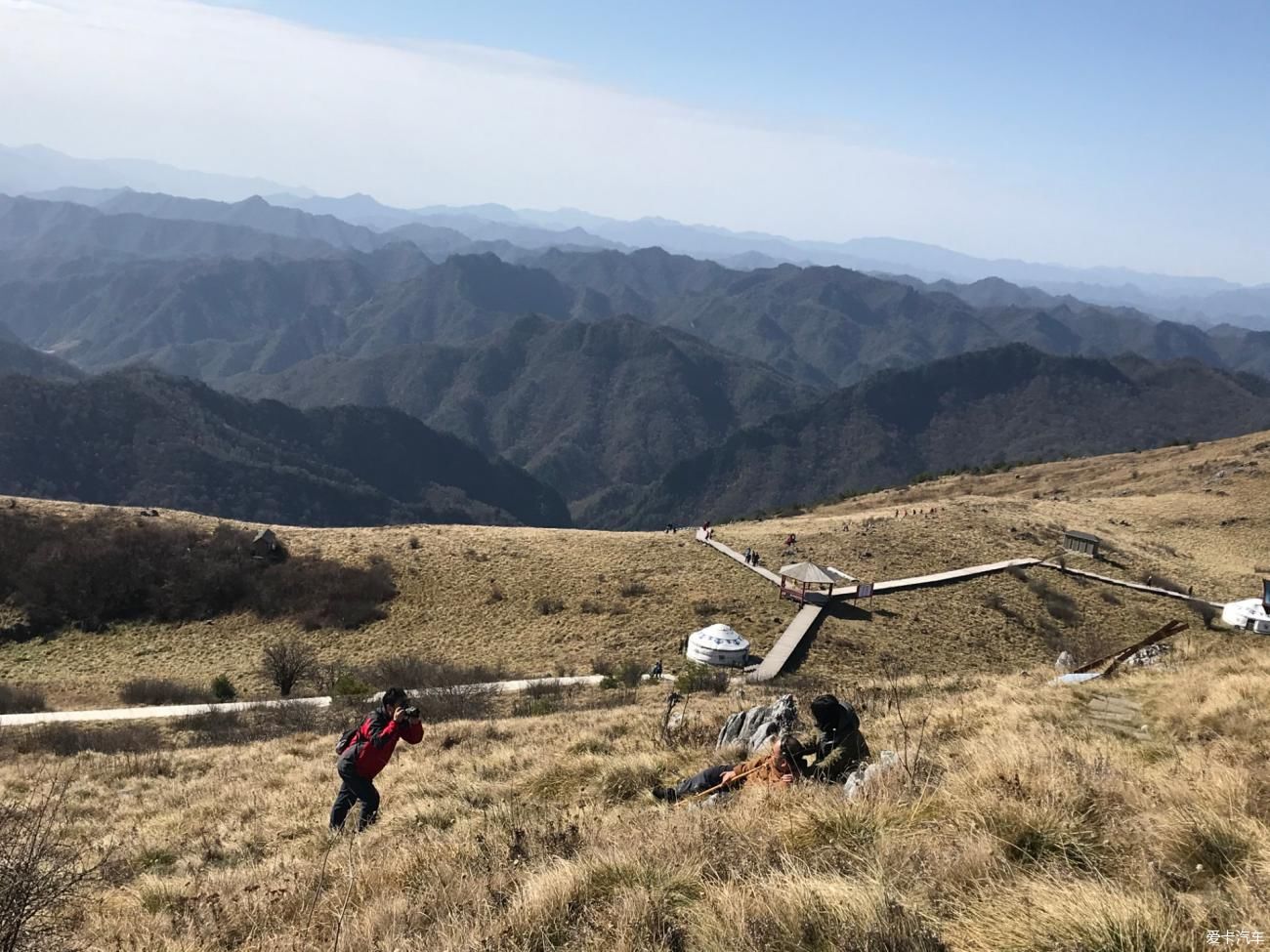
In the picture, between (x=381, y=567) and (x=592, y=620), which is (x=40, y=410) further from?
(x=592, y=620)

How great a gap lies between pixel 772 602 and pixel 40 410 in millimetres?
164724

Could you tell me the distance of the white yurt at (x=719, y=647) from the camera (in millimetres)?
23562

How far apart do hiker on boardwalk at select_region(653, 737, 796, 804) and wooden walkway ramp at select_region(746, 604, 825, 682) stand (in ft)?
48.2

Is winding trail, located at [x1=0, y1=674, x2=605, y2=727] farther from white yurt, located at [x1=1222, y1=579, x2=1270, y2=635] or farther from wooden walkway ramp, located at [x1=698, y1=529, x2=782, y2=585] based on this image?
white yurt, located at [x1=1222, y1=579, x2=1270, y2=635]

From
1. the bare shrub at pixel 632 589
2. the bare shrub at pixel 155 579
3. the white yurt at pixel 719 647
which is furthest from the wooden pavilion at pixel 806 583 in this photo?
the bare shrub at pixel 155 579

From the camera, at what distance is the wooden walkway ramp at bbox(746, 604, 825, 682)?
74.9 ft

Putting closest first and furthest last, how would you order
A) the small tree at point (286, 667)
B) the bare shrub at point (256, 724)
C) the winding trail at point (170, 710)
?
the bare shrub at point (256, 724) → the winding trail at point (170, 710) → the small tree at point (286, 667)

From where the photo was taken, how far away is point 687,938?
374 centimetres

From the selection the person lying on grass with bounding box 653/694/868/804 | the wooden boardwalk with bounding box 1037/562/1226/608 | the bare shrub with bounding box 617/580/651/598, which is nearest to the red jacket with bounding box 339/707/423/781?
the person lying on grass with bounding box 653/694/868/804

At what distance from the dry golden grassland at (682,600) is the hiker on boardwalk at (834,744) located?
54.2 ft

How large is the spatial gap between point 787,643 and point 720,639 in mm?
3035

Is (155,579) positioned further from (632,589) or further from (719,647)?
(719,647)

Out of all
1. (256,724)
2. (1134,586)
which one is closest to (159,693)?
(256,724)

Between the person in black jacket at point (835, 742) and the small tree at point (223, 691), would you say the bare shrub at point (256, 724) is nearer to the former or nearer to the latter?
the small tree at point (223, 691)
